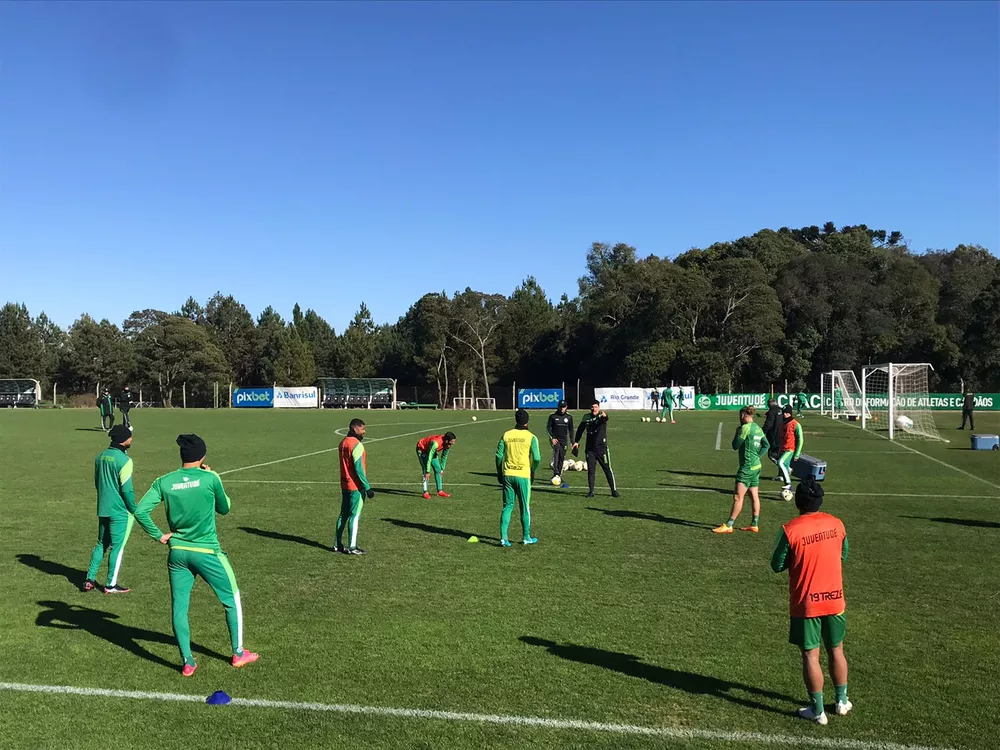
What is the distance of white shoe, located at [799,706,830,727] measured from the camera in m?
5.21

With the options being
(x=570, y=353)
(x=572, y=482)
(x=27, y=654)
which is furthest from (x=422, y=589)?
(x=570, y=353)

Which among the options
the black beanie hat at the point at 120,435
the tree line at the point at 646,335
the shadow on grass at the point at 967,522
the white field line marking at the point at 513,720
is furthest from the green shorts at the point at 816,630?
the tree line at the point at 646,335

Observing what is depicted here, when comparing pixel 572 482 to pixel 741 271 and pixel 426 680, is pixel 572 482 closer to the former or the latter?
pixel 426 680

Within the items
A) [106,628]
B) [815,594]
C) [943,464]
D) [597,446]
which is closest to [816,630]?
[815,594]

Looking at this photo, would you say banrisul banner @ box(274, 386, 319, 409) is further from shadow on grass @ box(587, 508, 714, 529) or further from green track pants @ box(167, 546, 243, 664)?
green track pants @ box(167, 546, 243, 664)

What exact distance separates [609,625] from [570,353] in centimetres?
7435

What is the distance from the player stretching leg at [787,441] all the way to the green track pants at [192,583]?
38.6 feet

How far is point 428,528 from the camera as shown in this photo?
12.1m

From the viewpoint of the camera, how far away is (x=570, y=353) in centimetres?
8125

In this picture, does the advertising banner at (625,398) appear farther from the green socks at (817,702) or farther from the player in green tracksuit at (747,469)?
the green socks at (817,702)

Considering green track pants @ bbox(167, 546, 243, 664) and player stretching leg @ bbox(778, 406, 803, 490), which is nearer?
green track pants @ bbox(167, 546, 243, 664)

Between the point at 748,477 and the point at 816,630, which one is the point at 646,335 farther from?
the point at 816,630

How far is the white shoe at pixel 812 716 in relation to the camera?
5.21m

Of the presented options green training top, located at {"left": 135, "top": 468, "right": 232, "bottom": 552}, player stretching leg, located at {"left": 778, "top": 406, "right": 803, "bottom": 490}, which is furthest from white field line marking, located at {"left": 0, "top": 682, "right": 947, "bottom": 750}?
player stretching leg, located at {"left": 778, "top": 406, "right": 803, "bottom": 490}
